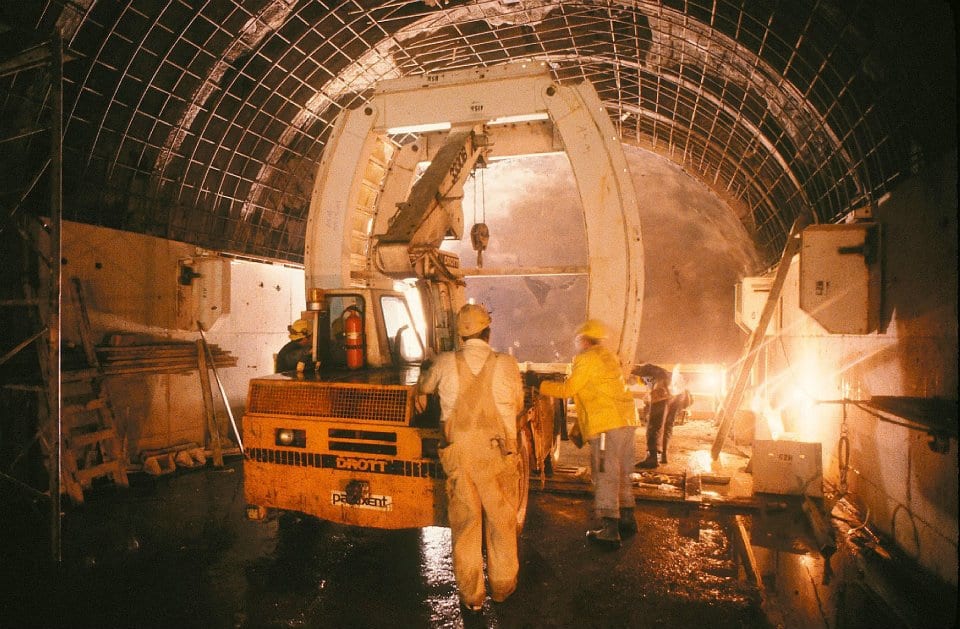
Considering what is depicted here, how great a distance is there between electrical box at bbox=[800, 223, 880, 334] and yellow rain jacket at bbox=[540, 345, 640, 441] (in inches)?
84.3

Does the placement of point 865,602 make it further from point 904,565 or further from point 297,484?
point 297,484

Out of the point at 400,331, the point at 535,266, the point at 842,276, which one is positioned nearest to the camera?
the point at 842,276

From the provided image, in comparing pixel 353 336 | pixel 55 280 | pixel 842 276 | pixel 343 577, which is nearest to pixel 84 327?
pixel 55 280

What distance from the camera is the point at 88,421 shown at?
296 inches

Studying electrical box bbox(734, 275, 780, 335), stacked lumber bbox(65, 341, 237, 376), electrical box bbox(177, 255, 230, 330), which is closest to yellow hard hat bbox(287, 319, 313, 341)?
stacked lumber bbox(65, 341, 237, 376)

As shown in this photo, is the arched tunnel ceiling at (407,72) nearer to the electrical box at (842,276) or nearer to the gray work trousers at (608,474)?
the electrical box at (842,276)

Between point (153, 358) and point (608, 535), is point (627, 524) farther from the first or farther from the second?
point (153, 358)

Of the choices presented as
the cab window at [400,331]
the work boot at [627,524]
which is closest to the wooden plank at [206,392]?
the cab window at [400,331]

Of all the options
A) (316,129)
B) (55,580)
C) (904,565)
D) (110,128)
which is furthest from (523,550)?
(316,129)

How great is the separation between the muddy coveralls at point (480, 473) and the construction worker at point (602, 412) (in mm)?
1271

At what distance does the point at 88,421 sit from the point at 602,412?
712 centimetres

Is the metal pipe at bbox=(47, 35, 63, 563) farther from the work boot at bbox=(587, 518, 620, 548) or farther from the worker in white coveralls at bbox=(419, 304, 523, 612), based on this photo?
the work boot at bbox=(587, 518, 620, 548)

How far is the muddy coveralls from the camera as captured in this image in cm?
363

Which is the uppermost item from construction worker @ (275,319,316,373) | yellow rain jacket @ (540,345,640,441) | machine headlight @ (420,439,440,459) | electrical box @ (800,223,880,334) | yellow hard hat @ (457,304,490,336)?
electrical box @ (800,223,880,334)
